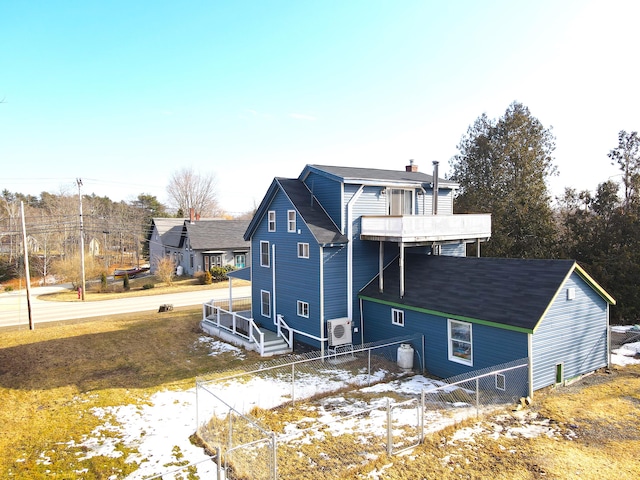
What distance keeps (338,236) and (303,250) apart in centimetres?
200

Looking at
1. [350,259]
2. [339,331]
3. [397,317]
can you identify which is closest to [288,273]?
[350,259]

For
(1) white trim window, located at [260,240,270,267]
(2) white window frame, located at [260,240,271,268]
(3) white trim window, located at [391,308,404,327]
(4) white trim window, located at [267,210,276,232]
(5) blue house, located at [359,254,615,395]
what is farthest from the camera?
(1) white trim window, located at [260,240,270,267]

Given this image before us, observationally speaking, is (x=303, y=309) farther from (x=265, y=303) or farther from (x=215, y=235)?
(x=215, y=235)

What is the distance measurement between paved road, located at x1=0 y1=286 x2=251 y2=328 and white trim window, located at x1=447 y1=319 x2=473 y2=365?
2266cm

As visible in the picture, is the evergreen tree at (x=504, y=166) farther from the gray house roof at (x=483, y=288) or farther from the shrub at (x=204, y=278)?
the shrub at (x=204, y=278)

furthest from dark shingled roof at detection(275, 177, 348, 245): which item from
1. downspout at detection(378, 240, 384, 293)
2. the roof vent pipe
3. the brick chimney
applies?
the brick chimney

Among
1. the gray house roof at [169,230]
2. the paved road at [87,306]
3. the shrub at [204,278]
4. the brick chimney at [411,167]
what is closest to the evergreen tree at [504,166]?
the brick chimney at [411,167]

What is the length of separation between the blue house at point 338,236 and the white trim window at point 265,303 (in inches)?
5.7

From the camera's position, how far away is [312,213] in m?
20.0

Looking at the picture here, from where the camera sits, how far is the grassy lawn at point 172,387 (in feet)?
31.1

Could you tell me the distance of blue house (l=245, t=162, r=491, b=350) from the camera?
18.9m

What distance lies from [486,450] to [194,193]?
8372cm

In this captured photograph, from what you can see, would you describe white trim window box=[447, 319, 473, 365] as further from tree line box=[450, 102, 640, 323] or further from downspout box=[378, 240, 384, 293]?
tree line box=[450, 102, 640, 323]

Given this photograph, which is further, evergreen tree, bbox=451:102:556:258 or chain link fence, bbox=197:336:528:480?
evergreen tree, bbox=451:102:556:258
